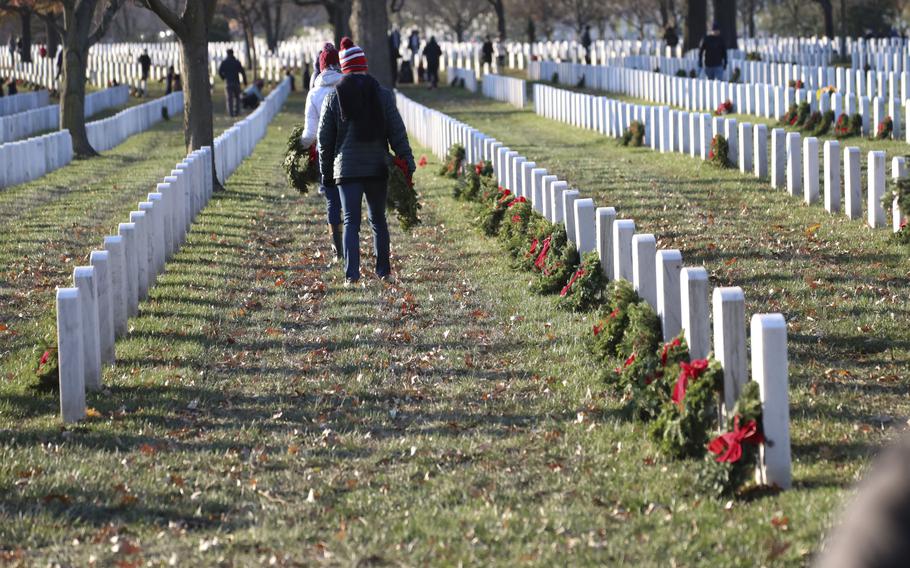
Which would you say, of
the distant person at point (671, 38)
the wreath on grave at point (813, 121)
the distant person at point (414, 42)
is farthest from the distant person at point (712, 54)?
the distant person at point (414, 42)

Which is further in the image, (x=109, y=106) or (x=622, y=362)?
(x=109, y=106)

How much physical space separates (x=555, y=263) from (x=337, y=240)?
2.77m

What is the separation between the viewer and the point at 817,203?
14.9m

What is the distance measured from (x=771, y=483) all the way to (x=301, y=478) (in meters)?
1.97

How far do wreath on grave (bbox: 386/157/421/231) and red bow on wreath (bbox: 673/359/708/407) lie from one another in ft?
20.7

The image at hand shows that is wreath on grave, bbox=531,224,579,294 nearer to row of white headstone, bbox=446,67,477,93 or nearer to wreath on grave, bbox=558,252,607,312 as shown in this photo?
wreath on grave, bbox=558,252,607,312

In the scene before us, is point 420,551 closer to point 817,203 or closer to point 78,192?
point 817,203

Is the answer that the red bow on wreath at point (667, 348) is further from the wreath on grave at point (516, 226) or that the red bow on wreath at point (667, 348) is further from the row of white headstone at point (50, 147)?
the row of white headstone at point (50, 147)

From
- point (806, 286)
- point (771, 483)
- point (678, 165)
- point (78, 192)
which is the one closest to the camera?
point (771, 483)

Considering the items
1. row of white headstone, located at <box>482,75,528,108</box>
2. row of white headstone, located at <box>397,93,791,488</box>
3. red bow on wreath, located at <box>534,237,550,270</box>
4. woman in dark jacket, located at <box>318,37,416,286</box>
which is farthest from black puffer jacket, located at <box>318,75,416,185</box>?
row of white headstone, located at <box>482,75,528,108</box>

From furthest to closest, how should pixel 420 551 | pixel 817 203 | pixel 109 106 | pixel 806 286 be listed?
pixel 109 106 < pixel 817 203 < pixel 806 286 < pixel 420 551

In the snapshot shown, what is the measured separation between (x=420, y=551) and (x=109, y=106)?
46812mm

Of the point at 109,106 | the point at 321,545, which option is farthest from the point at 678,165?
the point at 109,106

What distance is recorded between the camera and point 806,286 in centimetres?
1041
